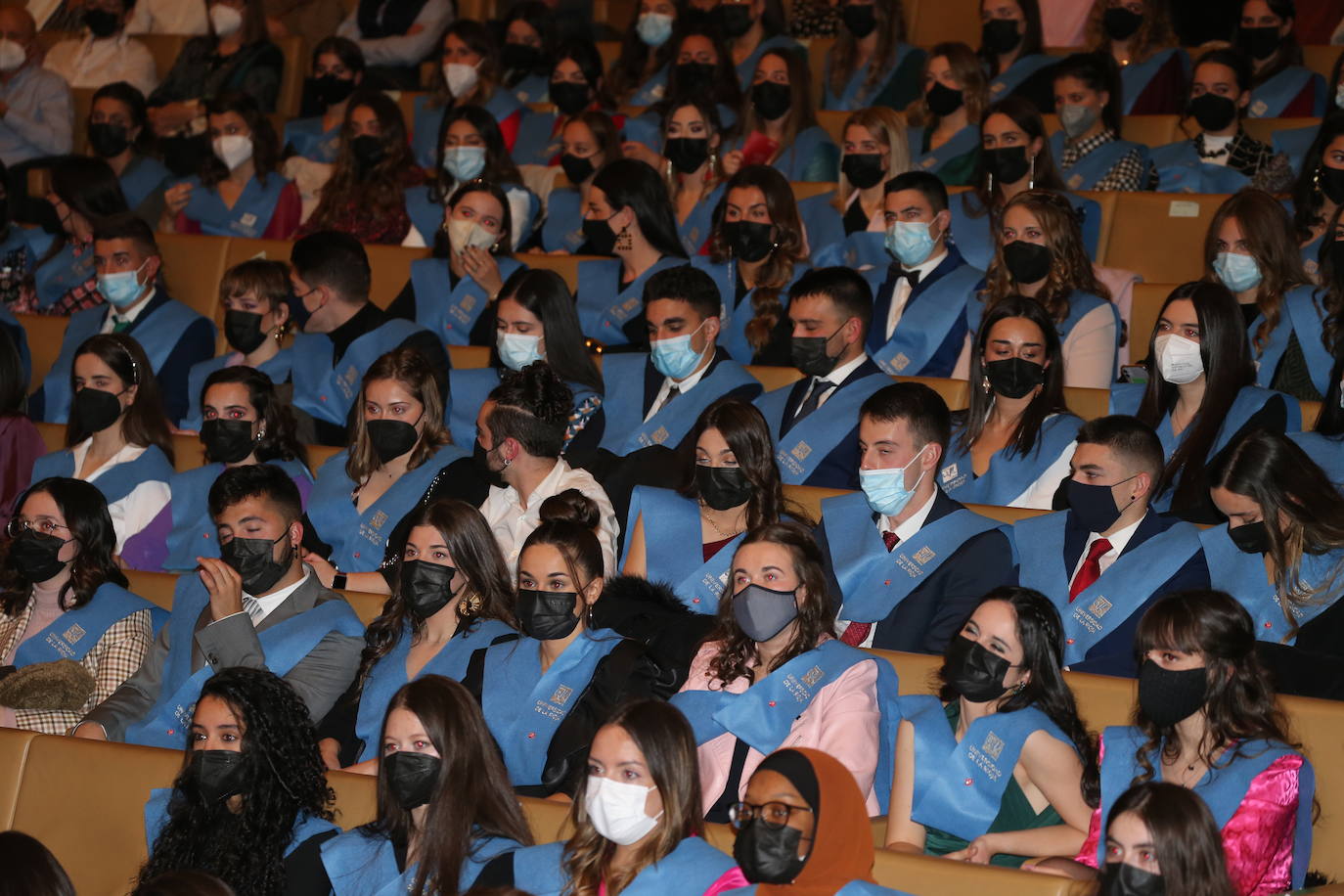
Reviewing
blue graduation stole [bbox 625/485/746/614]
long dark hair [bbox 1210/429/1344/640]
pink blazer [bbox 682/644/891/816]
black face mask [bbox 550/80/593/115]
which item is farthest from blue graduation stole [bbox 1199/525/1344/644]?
black face mask [bbox 550/80/593/115]

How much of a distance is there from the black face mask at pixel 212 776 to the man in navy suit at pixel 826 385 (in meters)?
1.85

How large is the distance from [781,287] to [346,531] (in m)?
1.62

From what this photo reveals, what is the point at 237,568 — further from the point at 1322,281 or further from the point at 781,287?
the point at 1322,281

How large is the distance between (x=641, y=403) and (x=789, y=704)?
1.75 meters

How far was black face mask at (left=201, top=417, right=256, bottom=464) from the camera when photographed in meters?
4.76

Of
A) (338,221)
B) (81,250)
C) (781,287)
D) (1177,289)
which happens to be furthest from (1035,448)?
(81,250)

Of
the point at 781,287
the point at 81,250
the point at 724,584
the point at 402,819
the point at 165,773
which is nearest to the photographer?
the point at 402,819

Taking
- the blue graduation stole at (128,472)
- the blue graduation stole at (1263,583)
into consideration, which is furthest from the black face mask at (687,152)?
the blue graduation stole at (1263,583)

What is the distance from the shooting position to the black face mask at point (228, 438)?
4.76 metres

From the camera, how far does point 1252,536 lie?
369cm

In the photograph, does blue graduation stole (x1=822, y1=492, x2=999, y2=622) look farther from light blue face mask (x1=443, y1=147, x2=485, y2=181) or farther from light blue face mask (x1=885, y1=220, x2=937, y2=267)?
light blue face mask (x1=443, y1=147, x2=485, y2=181)

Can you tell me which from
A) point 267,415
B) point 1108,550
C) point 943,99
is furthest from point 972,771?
point 943,99

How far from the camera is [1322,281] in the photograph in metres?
4.75

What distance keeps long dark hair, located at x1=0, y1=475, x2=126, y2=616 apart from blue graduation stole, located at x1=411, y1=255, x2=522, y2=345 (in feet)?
5.30
